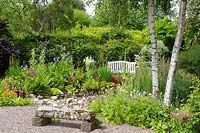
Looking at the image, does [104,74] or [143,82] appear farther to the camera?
[104,74]

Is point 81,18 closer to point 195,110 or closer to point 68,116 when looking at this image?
point 68,116

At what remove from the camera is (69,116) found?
5.78 metres

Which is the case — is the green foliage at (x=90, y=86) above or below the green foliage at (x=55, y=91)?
above

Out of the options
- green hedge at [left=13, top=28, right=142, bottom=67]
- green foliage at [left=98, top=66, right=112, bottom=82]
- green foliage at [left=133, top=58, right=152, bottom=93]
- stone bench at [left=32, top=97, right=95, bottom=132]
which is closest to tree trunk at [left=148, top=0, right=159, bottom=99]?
green foliage at [left=133, top=58, right=152, bottom=93]

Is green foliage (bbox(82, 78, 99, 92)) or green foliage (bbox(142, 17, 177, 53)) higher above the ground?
green foliage (bbox(142, 17, 177, 53))

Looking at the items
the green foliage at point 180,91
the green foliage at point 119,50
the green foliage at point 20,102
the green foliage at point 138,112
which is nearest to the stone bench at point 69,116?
the green foliage at point 138,112

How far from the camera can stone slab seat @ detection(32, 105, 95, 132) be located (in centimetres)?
569

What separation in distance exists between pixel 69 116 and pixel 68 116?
17 millimetres

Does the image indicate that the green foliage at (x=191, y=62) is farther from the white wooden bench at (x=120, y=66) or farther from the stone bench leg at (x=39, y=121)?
the stone bench leg at (x=39, y=121)

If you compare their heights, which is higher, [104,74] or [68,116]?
[104,74]

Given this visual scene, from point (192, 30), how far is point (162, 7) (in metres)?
6.22

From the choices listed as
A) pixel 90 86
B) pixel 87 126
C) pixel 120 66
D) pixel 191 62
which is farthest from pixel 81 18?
pixel 87 126

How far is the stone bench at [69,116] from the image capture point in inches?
224

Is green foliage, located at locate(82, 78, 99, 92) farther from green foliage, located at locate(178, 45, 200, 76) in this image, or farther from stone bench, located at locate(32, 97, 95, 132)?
stone bench, located at locate(32, 97, 95, 132)
